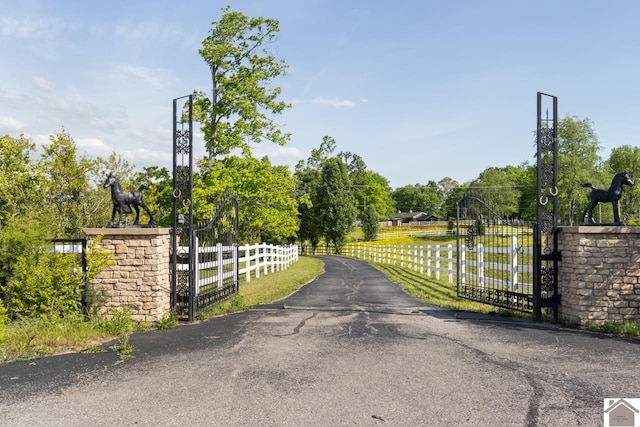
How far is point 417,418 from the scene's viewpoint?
4.13 m

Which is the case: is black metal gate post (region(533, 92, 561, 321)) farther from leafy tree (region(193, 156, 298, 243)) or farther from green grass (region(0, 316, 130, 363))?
leafy tree (region(193, 156, 298, 243))

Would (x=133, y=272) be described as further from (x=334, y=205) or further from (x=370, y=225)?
(x=370, y=225)

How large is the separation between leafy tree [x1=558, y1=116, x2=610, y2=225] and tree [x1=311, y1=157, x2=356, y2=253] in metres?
20.8

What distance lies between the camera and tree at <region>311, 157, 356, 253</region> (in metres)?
43.5

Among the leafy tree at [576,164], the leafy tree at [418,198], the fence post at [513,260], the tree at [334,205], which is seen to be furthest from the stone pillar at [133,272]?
the leafy tree at [418,198]

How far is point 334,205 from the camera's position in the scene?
143ft

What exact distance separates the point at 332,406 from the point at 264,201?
663 inches

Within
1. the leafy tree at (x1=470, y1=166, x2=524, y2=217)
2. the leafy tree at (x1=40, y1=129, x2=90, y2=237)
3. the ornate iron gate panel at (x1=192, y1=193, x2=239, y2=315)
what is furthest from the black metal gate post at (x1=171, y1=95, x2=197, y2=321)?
the leafy tree at (x1=470, y1=166, x2=524, y2=217)

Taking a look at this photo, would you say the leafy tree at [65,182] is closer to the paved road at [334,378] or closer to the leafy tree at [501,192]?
the paved road at [334,378]

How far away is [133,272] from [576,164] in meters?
46.8

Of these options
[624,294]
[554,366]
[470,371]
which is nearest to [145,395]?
[470,371]

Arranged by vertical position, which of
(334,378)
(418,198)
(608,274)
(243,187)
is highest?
(418,198)

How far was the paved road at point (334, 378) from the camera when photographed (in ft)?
13.9

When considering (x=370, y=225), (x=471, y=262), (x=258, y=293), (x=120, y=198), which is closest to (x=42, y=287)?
(x=120, y=198)
